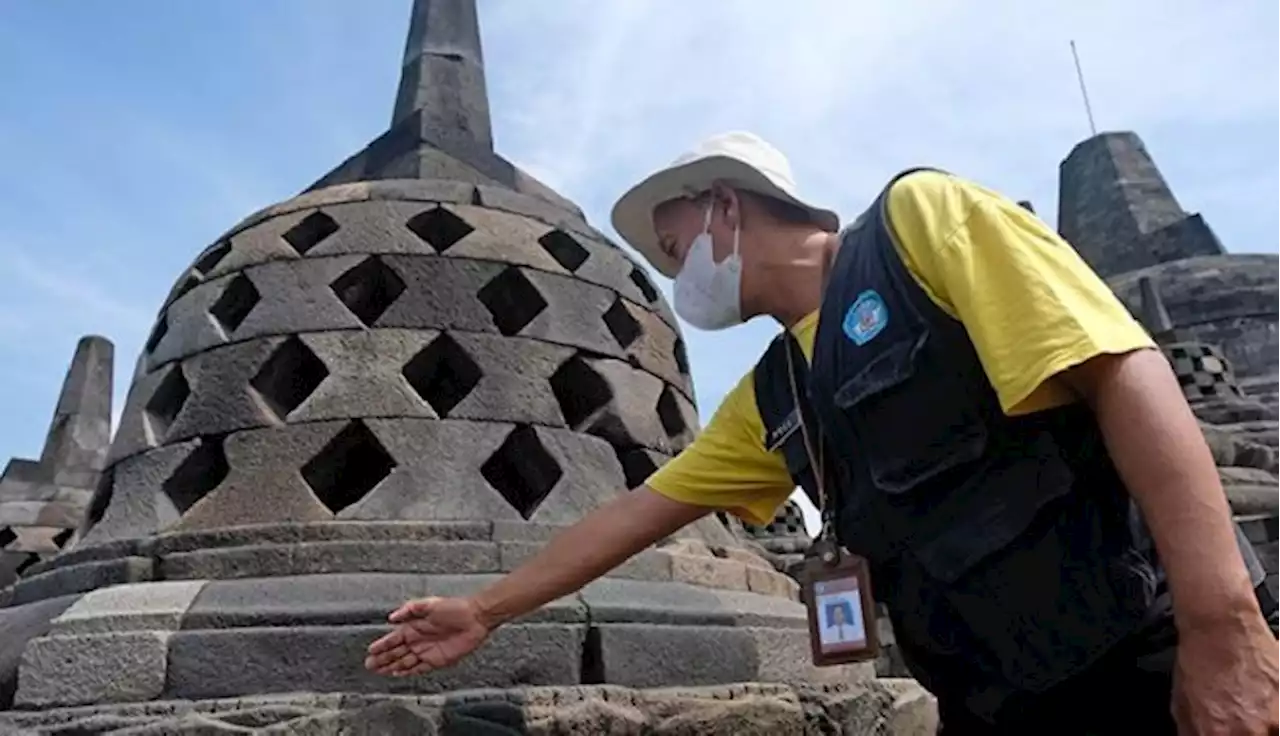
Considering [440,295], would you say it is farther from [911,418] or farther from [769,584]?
[911,418]

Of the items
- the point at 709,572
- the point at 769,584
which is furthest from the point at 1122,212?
the point at 709,572

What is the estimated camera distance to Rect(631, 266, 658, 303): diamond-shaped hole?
13.5ft

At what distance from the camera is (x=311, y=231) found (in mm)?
3762

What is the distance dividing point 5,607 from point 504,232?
2.01m

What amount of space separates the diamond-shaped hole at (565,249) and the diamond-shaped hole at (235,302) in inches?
40.4

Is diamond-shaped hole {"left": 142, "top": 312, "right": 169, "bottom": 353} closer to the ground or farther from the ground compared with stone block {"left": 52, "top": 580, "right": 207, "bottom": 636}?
farther from the ground

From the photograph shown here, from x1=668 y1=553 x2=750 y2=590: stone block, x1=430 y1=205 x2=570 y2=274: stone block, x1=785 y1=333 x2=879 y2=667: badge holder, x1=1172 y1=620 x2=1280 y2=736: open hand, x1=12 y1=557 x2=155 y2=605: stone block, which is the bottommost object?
x1=1172 y1=620 x2=1280 y2=736: open hand

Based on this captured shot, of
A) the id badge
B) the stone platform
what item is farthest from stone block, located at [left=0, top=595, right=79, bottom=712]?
the id badge

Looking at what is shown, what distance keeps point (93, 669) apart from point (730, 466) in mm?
1678

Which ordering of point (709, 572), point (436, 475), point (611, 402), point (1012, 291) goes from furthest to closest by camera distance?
1. point (611, 402)
2. point (709, 572)
3. point (436, 475)
4. point (1012, 291)

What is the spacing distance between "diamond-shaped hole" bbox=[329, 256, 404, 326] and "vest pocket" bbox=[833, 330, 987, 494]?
2517mm

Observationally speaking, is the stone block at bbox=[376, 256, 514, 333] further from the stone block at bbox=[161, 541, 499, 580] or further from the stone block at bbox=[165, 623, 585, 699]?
the stone block at bbox=[165, 623, 585, 699]

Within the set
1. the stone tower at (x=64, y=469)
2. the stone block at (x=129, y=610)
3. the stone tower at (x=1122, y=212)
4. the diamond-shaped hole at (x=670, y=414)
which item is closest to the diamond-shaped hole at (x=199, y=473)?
the stone block at (x=129, y=610)

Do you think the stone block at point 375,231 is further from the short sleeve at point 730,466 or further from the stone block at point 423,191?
→ the short sleeve at point 730,466
